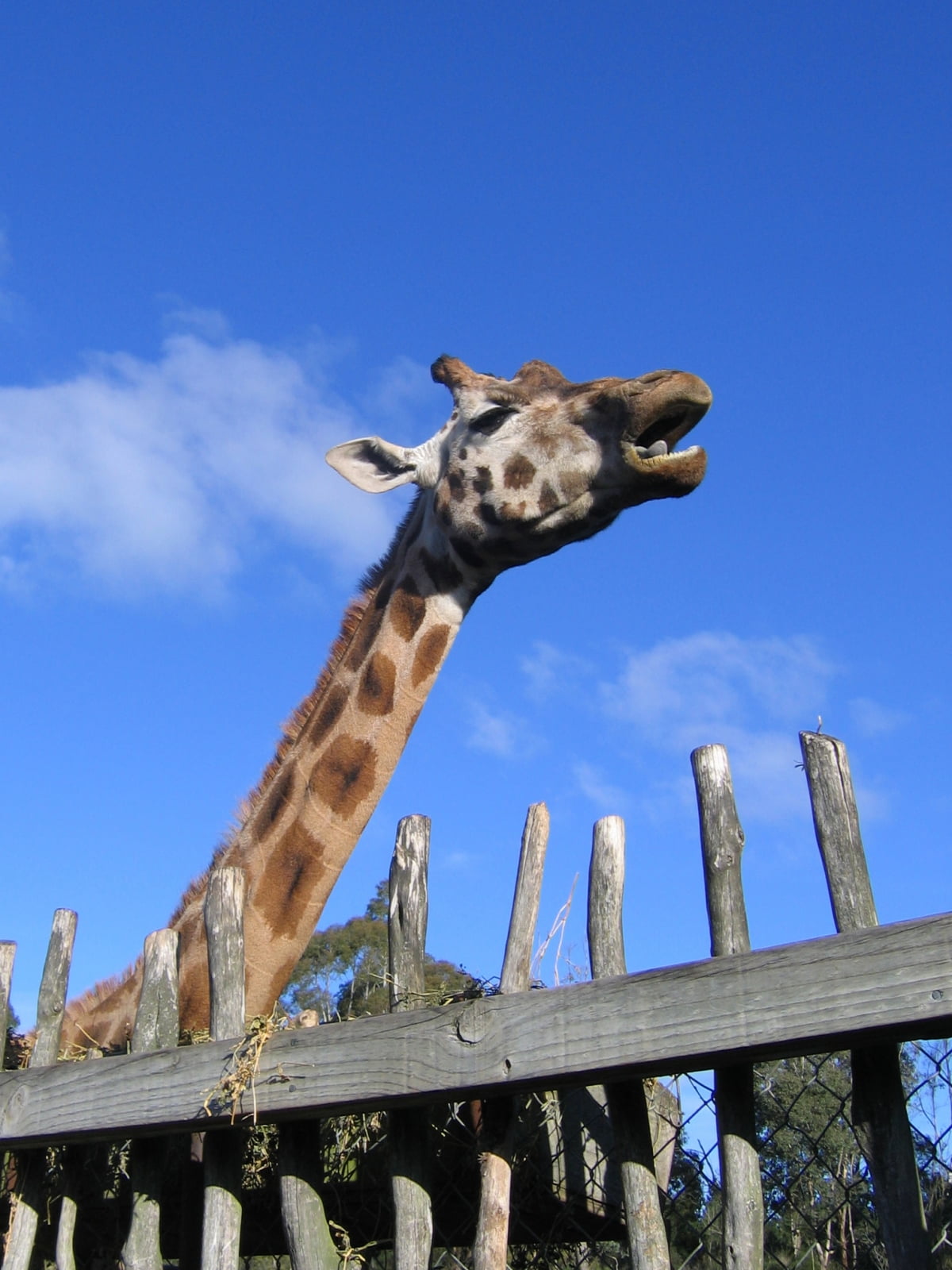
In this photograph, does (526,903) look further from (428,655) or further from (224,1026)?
(428,655)

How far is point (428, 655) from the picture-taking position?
6.27 m

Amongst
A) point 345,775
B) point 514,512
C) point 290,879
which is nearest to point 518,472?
point 514,512

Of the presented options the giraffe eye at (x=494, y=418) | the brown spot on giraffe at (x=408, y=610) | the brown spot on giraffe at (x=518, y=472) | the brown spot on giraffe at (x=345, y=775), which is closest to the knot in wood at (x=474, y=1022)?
the brown spot on giraffe at (x=345, y=775)

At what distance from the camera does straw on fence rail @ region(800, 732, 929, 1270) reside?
8.72 feet

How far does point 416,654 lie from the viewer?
627 centimetres

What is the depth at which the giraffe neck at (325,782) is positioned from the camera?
220 inches

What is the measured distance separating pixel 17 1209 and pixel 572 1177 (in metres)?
2.25

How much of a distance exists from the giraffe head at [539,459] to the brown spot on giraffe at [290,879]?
1656 millimetres

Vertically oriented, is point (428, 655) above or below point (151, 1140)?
above

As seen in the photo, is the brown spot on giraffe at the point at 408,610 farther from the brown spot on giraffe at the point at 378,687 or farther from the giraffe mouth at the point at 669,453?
the giraffe mouth at the point at 669,453

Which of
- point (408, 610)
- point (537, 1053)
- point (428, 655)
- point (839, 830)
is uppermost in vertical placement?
point (408, 610)

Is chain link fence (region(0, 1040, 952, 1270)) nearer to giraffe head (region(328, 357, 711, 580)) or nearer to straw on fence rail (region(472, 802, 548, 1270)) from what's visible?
straw on fence rail (region(472, 802, 548, 1270))

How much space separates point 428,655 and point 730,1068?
11.4ft

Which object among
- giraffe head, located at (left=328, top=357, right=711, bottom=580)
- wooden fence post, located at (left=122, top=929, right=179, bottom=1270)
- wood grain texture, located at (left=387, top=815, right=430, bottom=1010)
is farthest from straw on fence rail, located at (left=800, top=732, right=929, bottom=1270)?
giraffe head, located at (left=328, top=357, right=711, bottom=580)
